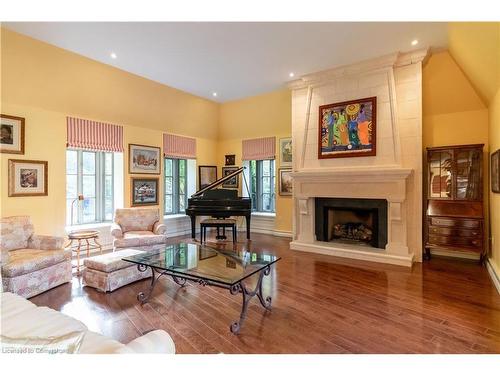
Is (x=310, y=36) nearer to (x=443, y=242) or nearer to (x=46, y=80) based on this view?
(x=443, y=242)

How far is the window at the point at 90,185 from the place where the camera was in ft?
18.1

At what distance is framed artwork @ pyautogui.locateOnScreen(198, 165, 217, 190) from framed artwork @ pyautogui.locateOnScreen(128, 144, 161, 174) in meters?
1.33

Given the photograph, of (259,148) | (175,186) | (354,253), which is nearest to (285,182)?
(259,148)

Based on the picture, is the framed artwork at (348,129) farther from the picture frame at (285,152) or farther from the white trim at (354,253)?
the white trim at (354,253)

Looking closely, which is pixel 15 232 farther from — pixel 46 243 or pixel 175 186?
pixel 175 186

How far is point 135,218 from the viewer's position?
5281 millimetres

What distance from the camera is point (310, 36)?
4.13 m

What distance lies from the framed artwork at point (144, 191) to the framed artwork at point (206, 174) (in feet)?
4.55

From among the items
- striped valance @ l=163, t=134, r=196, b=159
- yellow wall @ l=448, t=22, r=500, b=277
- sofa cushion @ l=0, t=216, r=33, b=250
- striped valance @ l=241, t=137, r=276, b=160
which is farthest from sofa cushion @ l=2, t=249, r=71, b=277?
yellow wall @ l=448, t=22, r=500, b=277

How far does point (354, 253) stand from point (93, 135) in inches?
216

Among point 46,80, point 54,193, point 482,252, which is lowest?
point 482,252

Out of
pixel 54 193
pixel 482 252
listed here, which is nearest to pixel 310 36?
pixel 482 252

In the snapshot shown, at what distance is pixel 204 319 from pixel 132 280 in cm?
147

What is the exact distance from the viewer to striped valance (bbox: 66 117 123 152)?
503 cm
